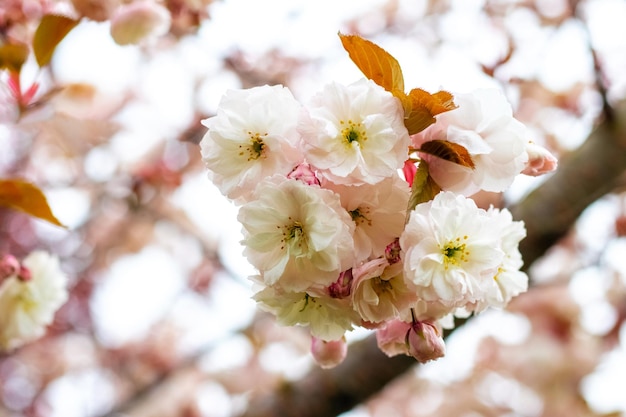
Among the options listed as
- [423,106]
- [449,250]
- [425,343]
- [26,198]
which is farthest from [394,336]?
[26,198]

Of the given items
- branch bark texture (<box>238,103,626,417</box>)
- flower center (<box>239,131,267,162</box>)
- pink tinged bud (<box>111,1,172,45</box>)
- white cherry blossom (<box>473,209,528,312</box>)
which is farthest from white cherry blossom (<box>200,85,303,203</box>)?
branch bark texture (<box>238,103,626,417</box>)

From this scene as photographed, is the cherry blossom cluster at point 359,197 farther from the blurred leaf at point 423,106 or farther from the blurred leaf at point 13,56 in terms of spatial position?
the blurred leaf at point 13,56

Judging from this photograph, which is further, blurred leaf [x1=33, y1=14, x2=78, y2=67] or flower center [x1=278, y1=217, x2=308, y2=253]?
blurred leaf [x1=33, y1=14, x2=78, y2=67]

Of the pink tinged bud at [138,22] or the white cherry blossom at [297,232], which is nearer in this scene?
the white cherry blossom at [297,232]

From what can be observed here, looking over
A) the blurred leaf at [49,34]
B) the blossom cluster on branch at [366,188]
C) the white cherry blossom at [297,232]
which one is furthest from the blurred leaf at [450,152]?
the blurred leaf at [49,34]

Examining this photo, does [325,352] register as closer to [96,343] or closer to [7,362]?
[96,343]

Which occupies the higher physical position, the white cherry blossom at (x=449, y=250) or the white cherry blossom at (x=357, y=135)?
the white cherry blossom at (x=357, y=135)

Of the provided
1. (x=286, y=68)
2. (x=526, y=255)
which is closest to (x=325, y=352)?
(x=526, y=255)

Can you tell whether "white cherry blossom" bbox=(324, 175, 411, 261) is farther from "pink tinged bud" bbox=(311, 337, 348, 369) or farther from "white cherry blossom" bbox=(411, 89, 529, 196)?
"pink tinged bud" bbox=(311, 337, 348, 369)
